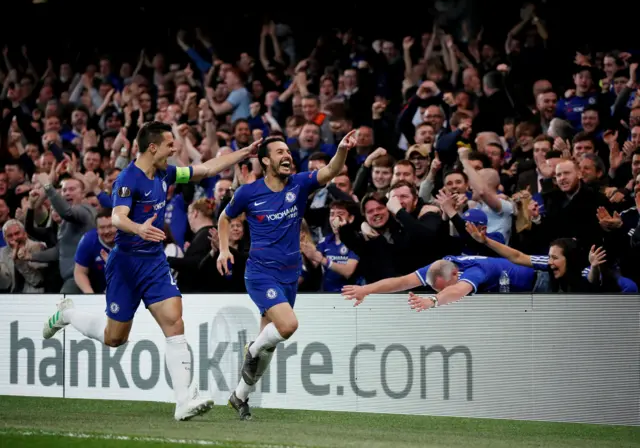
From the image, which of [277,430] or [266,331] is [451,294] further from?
[277,430]

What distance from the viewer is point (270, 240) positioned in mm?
8555

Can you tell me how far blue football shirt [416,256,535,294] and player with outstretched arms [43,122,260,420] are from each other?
85.2 inches

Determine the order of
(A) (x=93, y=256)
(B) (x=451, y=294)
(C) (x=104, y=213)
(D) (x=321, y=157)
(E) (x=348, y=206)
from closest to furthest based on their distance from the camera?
(B) (x=451, y=294), (E) (x=348, y=206), (C) (x=104, y=213), (A) (x=93, y=256), (D) (x=321, y=157)

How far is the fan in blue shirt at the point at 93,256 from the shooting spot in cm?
1141

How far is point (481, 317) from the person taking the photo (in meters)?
8.80

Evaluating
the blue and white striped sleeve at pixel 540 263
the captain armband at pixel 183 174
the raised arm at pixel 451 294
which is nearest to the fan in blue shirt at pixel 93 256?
the captain armband at pixel 183 174

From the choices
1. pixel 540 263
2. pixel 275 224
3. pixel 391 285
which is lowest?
pixel 391 285

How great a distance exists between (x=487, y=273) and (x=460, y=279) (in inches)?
12.8

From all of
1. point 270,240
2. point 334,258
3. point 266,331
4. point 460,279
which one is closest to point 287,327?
point 266,331

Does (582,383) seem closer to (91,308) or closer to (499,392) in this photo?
(499,392)

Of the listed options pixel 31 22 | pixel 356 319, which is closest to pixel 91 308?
pixel 356 319

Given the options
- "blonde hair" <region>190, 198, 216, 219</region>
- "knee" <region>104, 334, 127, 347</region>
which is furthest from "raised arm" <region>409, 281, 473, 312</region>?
"blonde hair" <region>190, 198, 216, 219</region>

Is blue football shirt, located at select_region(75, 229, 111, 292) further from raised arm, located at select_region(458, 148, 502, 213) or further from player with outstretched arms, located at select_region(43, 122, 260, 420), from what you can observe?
raised arm, located at select_region(458, 148, 502, 213)

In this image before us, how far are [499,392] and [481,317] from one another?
64cm
